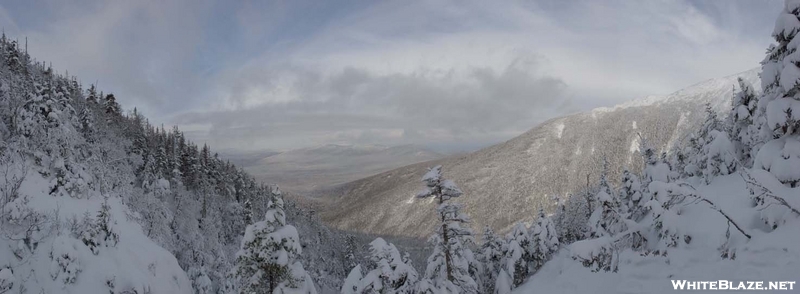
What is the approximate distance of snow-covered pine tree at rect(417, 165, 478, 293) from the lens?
15.4 m

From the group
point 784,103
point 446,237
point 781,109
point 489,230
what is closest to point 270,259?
point 446,237

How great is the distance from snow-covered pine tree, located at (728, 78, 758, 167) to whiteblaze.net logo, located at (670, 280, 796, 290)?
7881 millimetres

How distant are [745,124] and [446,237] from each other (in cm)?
1232

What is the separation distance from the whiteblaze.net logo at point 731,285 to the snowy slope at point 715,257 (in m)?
0.11

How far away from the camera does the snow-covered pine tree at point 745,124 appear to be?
14111 mm

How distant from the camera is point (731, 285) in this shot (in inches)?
317

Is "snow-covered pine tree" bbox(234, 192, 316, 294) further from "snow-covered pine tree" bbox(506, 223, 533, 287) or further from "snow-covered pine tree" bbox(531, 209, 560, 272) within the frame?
"snow-covered pine tree" bbox(531, 209, 560, 272)

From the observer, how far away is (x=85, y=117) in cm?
4731

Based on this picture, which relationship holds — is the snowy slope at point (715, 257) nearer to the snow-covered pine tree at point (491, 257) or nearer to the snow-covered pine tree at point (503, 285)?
the snow-covered pine tree at point (503, 285)

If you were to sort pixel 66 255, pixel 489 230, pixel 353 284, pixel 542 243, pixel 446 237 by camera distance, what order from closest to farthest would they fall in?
pixel 353 284 < pixel 446 237 < pixel 66 255 < pixel 542 243 < pixel 489 230

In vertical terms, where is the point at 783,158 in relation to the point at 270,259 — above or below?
above

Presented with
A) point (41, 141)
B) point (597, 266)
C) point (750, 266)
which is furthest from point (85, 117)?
point (750, 266)

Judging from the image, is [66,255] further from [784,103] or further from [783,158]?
[784,103]

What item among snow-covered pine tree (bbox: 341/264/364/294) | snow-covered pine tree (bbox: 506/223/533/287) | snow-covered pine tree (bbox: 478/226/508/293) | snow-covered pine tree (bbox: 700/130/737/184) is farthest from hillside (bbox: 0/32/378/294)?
snow-covered pine tree (bbox: 478/226/508/293)
